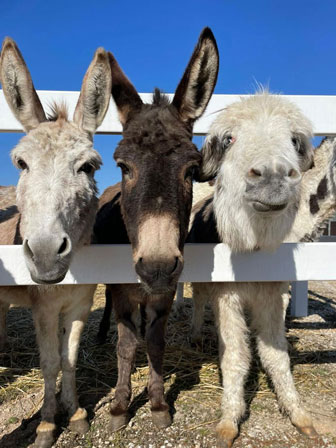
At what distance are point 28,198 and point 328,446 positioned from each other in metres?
2.63

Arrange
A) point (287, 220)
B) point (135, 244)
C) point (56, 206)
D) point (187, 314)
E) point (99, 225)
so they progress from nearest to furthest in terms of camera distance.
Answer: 1. point (56, 206)
2. point (135, 244)
3. point (287, 220)
4. point (99, 225)
5. point (187, 314)

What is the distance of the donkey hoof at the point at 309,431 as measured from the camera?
232 cm

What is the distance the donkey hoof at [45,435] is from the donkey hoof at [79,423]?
14 centimetres

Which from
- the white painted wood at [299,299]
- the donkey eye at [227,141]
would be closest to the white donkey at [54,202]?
the donkey eye at [227,141]

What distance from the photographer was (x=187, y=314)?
555 centimetres

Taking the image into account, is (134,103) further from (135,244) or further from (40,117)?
(135,244)

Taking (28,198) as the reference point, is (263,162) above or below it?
above

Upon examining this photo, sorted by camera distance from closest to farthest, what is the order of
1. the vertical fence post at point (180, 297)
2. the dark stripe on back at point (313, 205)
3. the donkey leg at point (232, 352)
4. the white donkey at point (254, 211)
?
the white donkey at point (254, 211)
the donkey leg at point (232, 352)
the dark stripe on back at point (313, 205)
the vertical fence post at point (180, 297)

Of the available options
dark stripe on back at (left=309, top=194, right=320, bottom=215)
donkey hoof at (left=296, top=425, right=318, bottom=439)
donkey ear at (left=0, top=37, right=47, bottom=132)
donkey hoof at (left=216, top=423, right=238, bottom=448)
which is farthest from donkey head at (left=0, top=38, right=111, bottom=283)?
dark stripe on back at (left=309, top=194, right=320, bottom=215)

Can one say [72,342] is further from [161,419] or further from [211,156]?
[211,156]

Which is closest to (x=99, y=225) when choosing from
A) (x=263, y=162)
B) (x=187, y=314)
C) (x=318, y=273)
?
(x=263, y=162)

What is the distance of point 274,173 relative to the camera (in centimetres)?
185

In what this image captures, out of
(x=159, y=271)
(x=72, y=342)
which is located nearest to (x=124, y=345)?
(x=72, y=342)

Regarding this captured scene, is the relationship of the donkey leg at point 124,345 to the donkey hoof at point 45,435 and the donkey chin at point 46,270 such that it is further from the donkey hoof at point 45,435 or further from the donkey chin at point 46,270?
the donkey chin at point 46,270
